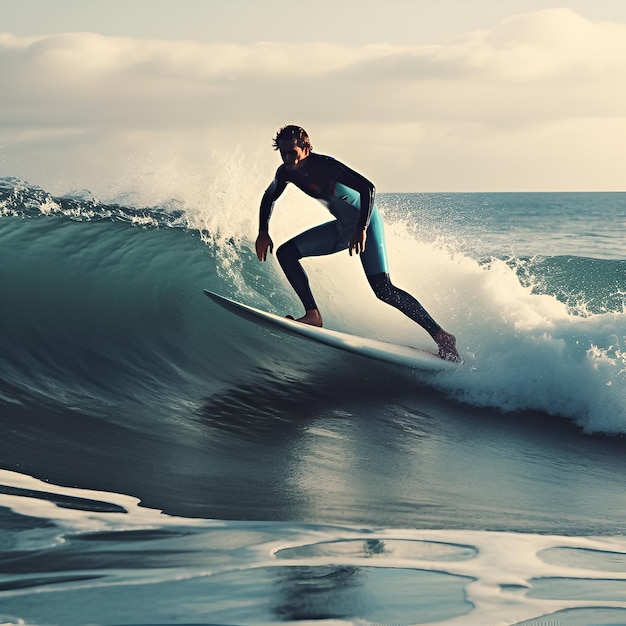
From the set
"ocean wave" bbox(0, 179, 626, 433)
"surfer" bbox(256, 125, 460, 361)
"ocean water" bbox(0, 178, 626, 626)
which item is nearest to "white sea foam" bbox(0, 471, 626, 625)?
"ocean water" bbox(0, 178, 626, 626)

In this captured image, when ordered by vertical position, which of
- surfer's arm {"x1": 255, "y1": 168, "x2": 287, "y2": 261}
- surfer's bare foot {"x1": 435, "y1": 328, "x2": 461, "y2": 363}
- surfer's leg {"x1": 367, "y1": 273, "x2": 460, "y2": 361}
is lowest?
surfer's bare foot {"x1": 435, "y1": 328, "x2": 461, "y2": 363}

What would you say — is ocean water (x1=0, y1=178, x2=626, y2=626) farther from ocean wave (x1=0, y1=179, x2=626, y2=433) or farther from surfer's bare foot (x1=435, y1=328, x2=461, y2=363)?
surfer's bare foot (x1=435, y1=328, x2=461, y2=363)

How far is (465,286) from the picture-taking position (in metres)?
8.50

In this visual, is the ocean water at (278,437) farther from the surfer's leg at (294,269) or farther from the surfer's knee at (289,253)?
the surfer's knee at (289,253)

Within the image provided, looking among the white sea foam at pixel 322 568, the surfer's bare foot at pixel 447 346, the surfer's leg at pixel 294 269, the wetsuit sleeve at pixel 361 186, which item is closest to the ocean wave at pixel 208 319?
the surfer's bare foot at pixel 447 346

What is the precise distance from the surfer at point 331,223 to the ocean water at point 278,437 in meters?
Result: 0.82

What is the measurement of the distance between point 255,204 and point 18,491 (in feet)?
19.7

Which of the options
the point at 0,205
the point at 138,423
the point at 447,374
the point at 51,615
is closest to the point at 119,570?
the point at 51,615

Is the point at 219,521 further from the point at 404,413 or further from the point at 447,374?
the point at 447,374

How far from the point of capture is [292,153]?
6.26 m

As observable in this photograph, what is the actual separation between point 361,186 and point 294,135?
0.61 metres

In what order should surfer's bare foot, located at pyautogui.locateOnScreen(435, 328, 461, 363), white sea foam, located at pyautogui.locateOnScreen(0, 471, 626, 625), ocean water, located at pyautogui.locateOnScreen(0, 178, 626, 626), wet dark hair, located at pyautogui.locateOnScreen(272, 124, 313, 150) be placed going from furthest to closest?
surfer's bare foot, located at pyautogui.locateOnScreen(435, 328, 461, 363) < wet dark hair, located at pyautogui.locateOnScreen(272, 124, 313, 150) < ocean water, located at pyautogui.locateOnScreen(0, 178, 626, 626) < white sea foam, located at pyautogui.locateOnScreen(0, 471, 626, 625)

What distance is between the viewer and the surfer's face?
6.23 meters

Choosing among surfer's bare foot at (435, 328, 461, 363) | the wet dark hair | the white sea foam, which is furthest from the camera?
surfer's bare foot at (435, 328, 461, 363)
